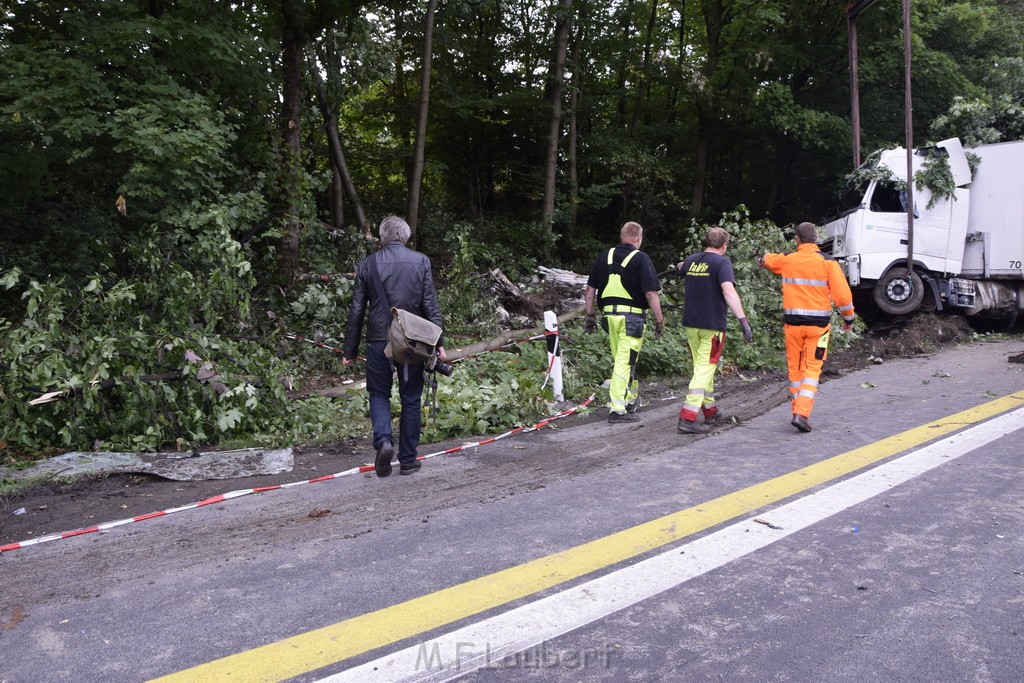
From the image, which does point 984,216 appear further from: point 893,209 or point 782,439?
point 782,439

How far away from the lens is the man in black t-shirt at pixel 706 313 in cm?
641

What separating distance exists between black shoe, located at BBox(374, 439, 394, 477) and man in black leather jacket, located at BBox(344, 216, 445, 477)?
0.07 m

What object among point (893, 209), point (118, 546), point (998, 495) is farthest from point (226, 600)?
point (893, 209)

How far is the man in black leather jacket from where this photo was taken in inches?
209

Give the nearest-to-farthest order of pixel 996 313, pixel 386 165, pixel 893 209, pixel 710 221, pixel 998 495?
pixel 998 495, pixel 893 209, pixel 996 313, pixel 386 165, pixel 710 221

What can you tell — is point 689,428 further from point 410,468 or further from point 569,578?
point 569,578

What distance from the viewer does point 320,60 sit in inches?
575

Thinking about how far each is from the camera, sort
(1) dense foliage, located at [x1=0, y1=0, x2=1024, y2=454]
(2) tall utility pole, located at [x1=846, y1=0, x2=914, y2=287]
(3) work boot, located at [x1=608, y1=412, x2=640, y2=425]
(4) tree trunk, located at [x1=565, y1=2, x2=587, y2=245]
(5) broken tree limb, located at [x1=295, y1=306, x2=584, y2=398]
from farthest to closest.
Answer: (4) tree trunk, located at [x1=565, y1=2, x2=587, y2=245] → (2) tall utility pole, located at [x1=846, y1=0, x2=914, y2=287] → (5) broken tree limb, located at [x1=295, y1=306, x2=584, y2=398] → (3) work boot, located at [x1=608, y1=412, x2=640, y2=425] → (1) dense foliage, located at [x1=0, y1=0, x2=1024, y2=454]

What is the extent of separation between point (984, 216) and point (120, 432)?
14.4 meters

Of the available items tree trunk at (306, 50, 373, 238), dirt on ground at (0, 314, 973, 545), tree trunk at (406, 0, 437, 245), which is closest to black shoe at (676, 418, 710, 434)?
dirt on ground at (0, 314, 973, 545)

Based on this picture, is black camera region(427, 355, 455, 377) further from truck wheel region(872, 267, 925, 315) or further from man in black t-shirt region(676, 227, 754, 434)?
truck wheel region(872, 267, 925, 315)

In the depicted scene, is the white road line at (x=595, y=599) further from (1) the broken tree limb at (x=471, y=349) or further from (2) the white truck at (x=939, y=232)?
(2) the white truck at (x=939, y=232)

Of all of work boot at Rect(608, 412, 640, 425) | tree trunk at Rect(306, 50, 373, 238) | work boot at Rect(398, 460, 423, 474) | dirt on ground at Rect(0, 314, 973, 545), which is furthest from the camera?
tree trunk at Rect(306, 50, 373, 238)

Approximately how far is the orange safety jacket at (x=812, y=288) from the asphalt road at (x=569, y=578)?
1.41 m
